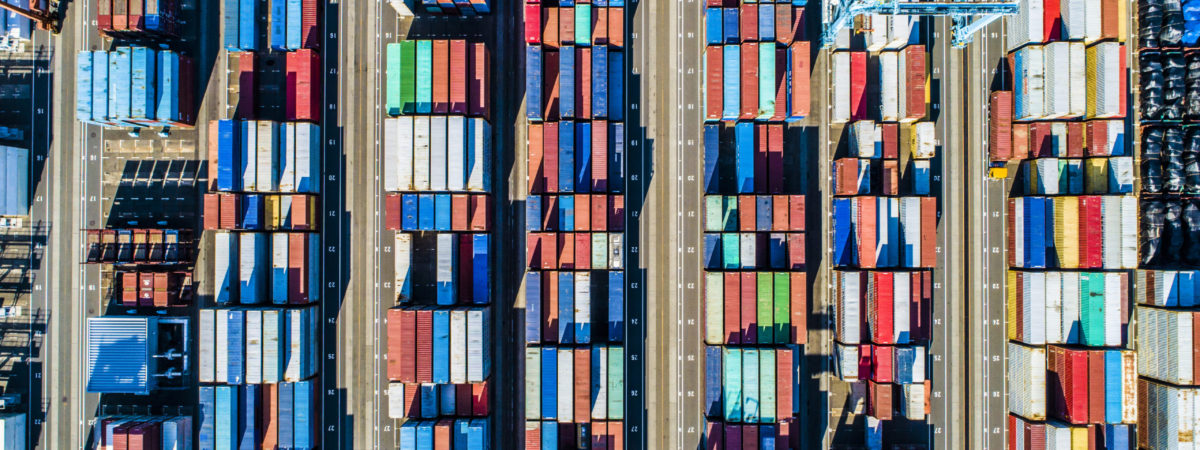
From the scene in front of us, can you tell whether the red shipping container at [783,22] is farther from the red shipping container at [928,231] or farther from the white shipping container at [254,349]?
the white shipping container at [254,349]

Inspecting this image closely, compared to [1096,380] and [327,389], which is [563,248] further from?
[1096,380]

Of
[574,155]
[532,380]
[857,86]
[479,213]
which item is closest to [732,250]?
[574,155]

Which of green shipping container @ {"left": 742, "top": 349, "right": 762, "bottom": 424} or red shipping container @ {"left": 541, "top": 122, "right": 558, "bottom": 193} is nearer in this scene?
green shipping container @ {"left": 742, "top": 349, "right": 762, "bottom": 424}

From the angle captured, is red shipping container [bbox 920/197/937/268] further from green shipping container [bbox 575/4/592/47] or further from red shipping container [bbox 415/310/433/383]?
red shipping container [bbox 415/310/433/383]

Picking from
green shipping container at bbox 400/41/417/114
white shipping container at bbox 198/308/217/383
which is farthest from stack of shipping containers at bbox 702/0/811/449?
white shipping container at bbox 198/308/217/383

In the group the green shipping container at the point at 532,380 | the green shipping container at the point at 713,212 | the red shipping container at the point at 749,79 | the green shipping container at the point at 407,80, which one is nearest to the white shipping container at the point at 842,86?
the red shipping container at the point at 749,79

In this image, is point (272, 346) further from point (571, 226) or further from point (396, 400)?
point (571, 226)
